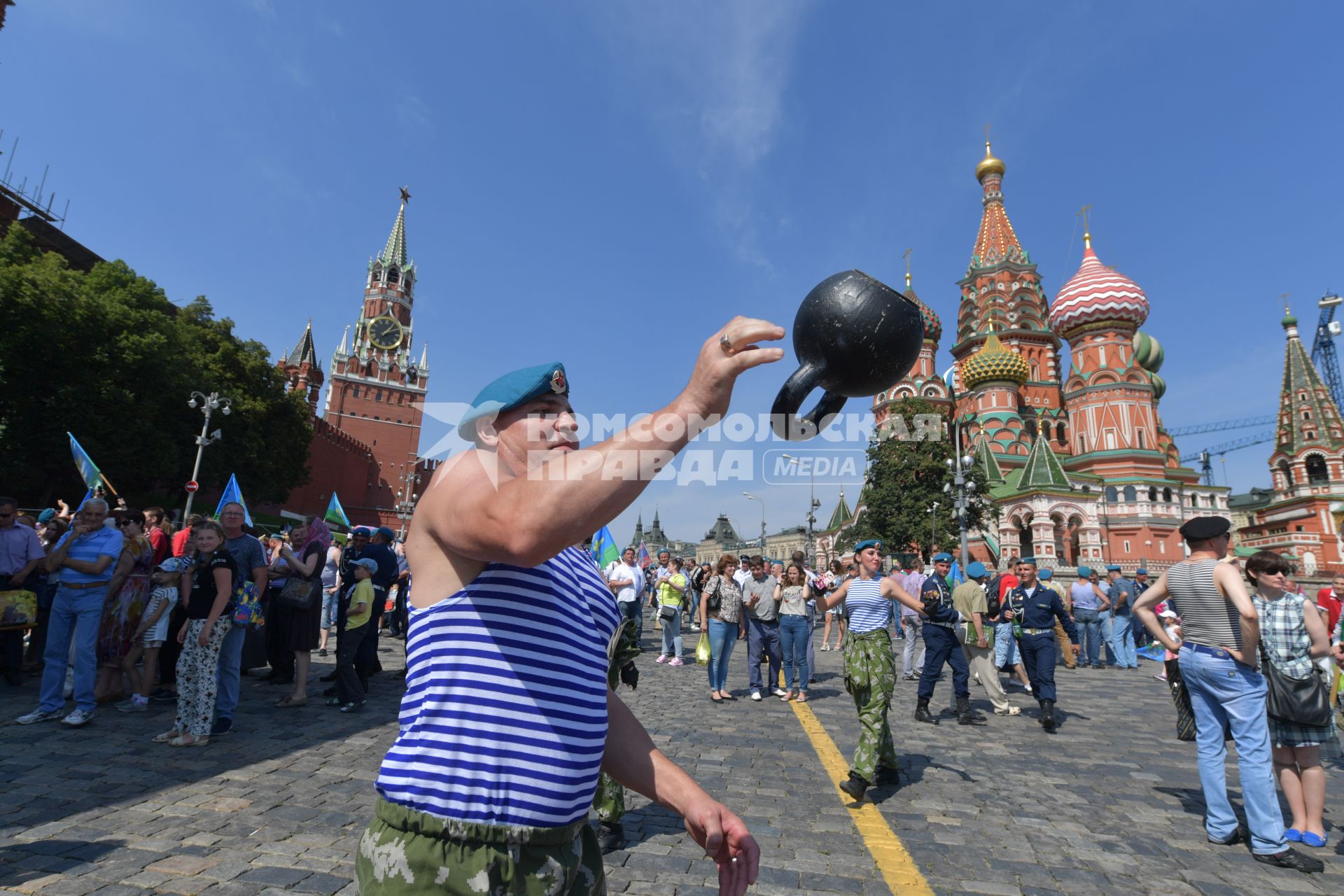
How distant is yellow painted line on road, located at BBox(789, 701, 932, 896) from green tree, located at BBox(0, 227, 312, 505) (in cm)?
2833

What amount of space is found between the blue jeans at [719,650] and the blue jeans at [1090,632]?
28.8 ft

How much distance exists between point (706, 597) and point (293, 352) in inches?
3359

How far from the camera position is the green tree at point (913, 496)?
34.7m

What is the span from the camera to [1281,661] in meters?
4.47

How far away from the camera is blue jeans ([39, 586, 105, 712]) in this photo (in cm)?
632

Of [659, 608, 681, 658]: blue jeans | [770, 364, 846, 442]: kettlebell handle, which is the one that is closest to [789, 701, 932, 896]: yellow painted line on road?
[770, 364, 846, 442]: kettlebell handle

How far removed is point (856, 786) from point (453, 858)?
4.36 metres

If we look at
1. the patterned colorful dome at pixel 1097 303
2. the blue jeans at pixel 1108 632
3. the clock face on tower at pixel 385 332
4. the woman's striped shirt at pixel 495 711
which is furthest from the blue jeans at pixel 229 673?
the clock face on tower at pixel 385 332

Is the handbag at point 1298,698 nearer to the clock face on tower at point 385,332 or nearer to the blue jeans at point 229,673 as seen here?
the blue jeans at point 229,673

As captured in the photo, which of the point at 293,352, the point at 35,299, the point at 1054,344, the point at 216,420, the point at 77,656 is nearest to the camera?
the point at 77,656

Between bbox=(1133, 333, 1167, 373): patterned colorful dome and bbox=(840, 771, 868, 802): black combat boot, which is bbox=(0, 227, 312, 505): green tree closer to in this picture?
bbox=(840, 771, 868, 802): black combat boot

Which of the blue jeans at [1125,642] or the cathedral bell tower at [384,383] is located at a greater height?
the cathedral bell tower at [384,383]

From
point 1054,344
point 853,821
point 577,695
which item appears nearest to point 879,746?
point 853,821

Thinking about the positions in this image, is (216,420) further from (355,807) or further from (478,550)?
(478,550)
